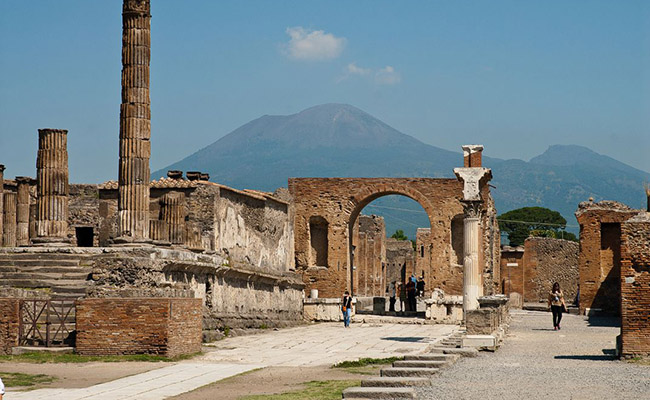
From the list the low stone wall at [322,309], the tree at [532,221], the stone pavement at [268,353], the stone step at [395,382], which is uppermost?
the tree at [532,221]

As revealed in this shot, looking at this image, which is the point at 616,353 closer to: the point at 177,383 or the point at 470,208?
the point at 470,208

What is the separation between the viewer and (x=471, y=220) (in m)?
23.3

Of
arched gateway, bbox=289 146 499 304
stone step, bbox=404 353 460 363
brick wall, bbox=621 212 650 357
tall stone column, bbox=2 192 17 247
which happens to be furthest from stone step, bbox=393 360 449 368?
arched gateway, bbox=289 146 499 304

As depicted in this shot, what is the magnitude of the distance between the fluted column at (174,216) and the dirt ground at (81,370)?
8942 millimetres

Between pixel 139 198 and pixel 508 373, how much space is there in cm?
1101

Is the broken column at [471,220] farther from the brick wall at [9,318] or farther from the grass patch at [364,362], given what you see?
the brick wall at [9,318]

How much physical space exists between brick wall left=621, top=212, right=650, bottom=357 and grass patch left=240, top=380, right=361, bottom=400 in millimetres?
4860

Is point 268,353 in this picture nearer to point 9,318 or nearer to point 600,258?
point 9,318

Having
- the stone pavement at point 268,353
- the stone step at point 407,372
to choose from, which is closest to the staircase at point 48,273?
the stone pavement at point 268,353

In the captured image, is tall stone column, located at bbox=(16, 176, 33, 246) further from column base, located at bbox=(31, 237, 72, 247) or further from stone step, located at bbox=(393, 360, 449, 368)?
stone step, located at bbox=(393, 360, 449, 368)

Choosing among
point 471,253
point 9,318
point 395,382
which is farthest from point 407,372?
point 471,253

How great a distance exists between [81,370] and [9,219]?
1818cm

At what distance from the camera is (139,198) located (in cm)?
2322

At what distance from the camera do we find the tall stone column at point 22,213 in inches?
1320
